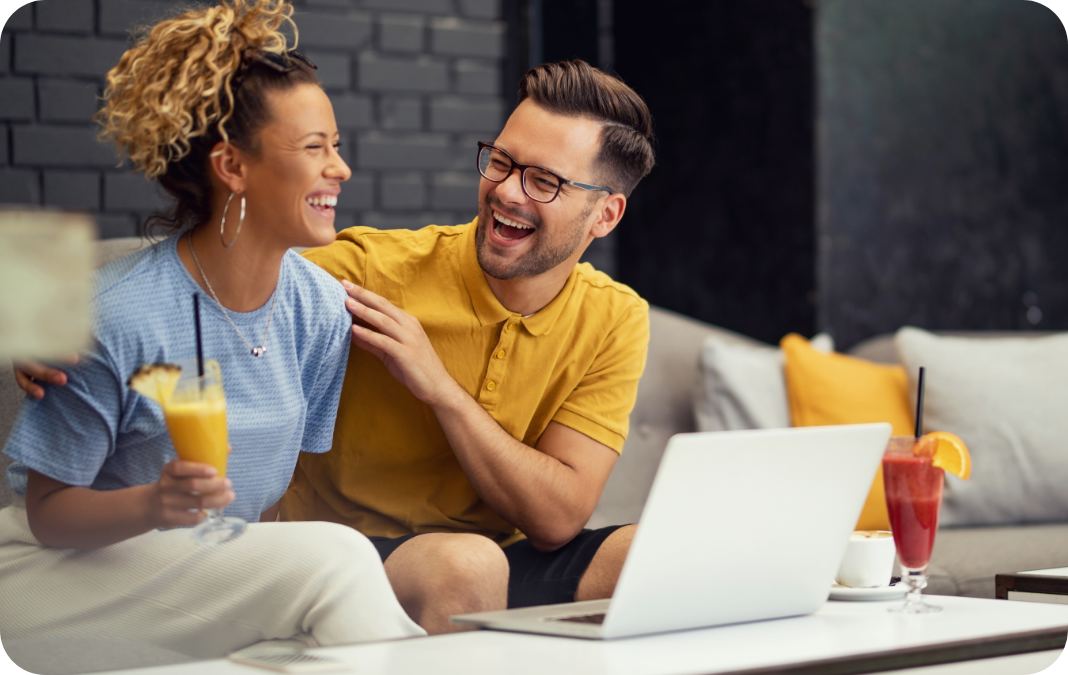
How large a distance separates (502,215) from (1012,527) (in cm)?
158

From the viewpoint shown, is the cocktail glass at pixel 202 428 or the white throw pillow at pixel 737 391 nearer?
the cocktail glass at pixel 202 428

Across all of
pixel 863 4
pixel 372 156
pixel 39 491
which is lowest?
pixel 39 491

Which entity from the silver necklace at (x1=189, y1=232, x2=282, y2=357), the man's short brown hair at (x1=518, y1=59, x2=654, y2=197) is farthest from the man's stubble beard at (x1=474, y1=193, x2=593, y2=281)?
the silver necklace at (x1=189, y1=232, x2=282, y2=357)

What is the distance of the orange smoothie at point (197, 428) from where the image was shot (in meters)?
1.15

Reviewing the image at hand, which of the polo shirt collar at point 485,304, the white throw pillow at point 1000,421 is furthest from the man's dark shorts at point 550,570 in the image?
the white throw pillow at point 1000,421

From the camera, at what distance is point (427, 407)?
178cm

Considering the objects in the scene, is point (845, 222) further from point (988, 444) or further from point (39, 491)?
point (39, 491)

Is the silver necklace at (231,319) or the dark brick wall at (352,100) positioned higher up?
the dark brick wall at (352,100)

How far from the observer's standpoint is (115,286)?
1345 millimetres

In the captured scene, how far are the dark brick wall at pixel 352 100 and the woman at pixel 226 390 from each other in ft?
4.29

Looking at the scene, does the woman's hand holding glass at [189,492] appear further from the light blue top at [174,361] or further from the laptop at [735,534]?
the laptop at [735,534]

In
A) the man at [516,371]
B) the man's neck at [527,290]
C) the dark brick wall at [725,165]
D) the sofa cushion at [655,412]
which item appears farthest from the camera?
the dark brick wall at [725,165]

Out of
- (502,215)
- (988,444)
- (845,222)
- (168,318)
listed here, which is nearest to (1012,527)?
(988,444)

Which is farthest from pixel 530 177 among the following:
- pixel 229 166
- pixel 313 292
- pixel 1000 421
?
pixel 1000 421
